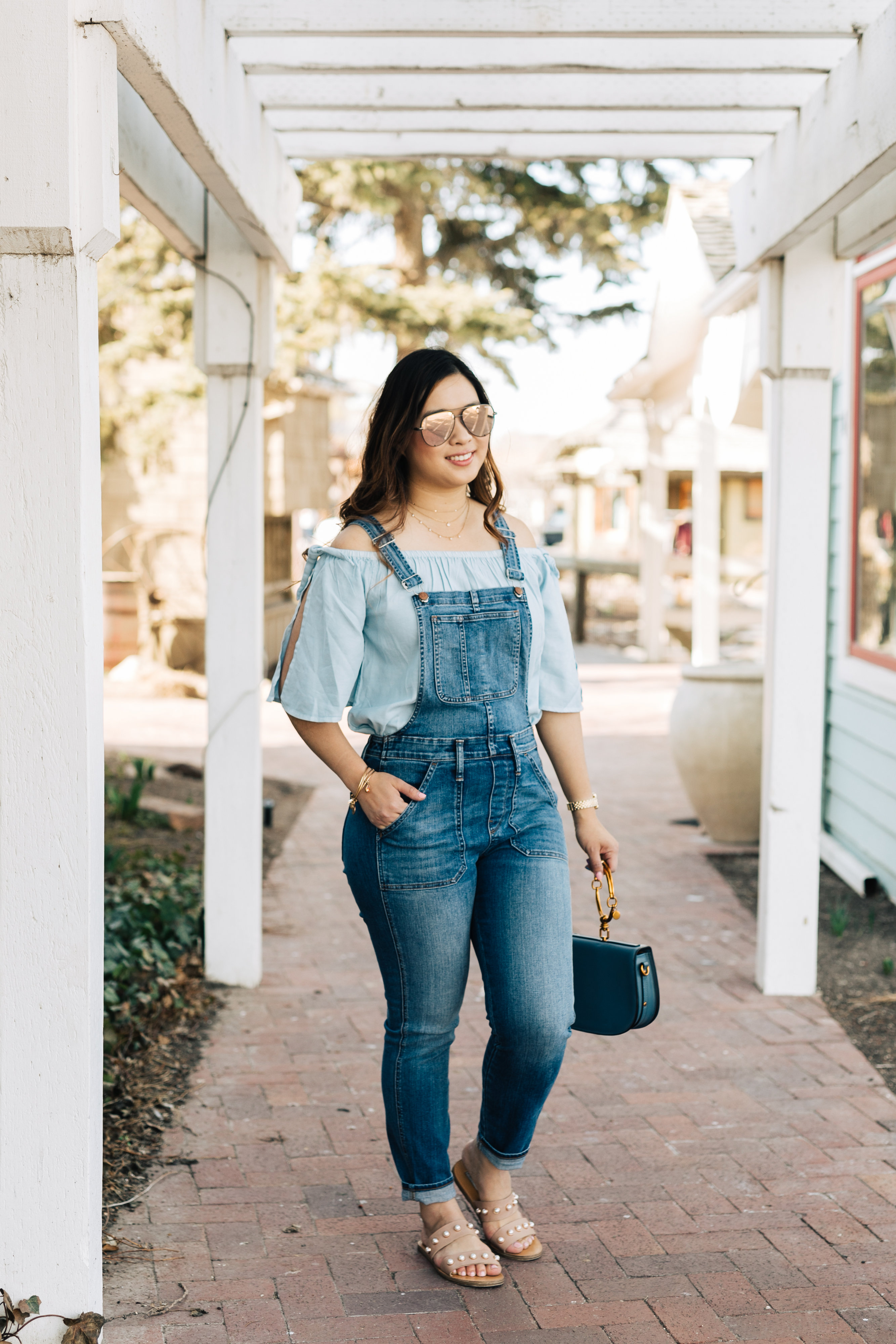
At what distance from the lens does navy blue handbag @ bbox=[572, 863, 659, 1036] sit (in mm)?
2748

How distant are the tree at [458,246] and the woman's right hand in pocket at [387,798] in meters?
10.9

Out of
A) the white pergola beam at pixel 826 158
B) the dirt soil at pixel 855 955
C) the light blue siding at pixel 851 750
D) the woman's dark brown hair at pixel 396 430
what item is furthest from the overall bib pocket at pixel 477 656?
the light blue siding at pixel 851 750

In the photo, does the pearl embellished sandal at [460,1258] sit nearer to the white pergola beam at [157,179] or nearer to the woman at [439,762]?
the woman at [439,762]

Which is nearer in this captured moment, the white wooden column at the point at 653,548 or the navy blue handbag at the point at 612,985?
the navy blue handbag at the point at 612,985

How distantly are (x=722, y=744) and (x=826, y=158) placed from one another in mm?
3417

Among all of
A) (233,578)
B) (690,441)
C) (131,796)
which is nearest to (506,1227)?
(233,578)

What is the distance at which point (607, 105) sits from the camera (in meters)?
3.95

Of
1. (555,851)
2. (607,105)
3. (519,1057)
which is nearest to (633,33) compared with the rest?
(607,105)

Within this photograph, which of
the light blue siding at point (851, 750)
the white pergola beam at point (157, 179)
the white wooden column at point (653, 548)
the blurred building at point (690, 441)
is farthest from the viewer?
the white wooden column at point (653, 548)

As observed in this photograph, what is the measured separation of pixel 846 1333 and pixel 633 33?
3.05 meters

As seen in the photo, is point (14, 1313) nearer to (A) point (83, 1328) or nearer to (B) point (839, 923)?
(A) point (83, 1328)

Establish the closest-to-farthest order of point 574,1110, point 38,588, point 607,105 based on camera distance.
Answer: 1. point 38,588
2. point 574,1110
3. point 607,105

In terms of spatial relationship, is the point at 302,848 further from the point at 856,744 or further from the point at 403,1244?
the point at 403,1244

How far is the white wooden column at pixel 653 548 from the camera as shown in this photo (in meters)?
15.6
